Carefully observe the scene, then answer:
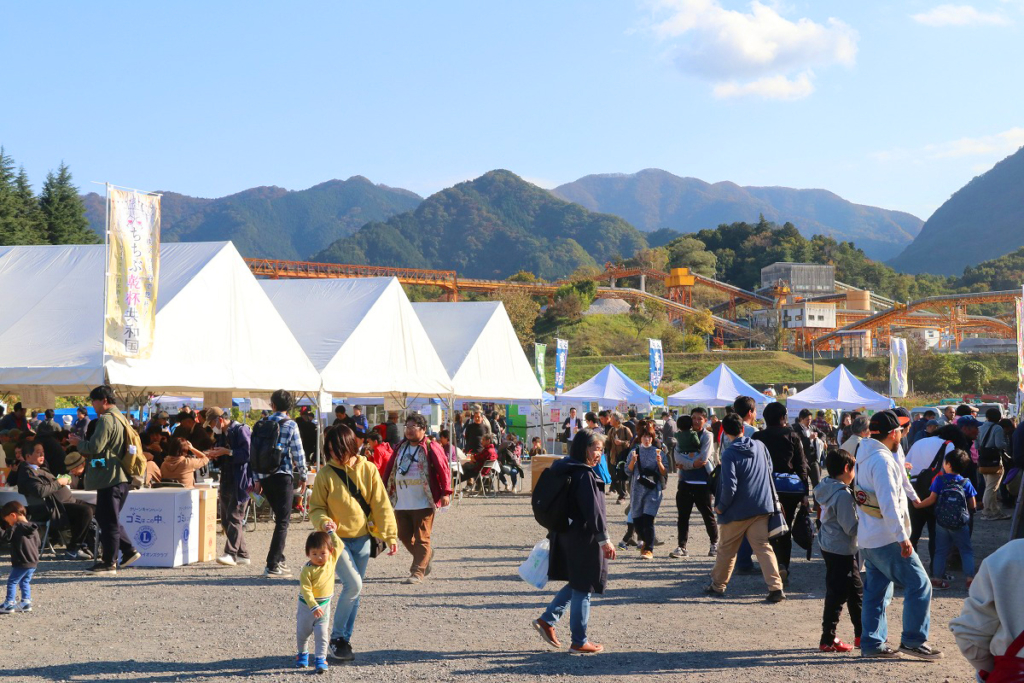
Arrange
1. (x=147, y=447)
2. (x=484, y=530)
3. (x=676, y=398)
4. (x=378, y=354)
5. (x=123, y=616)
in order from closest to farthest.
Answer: (x=123, y=616) → (x=147, y=447) → (x=484, y=530) → (x=378, y=354) → (x=676, y=398)

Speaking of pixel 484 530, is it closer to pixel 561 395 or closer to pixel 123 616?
pixel 123 616

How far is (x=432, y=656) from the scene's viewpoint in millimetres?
5898

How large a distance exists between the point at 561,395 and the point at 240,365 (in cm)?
1524

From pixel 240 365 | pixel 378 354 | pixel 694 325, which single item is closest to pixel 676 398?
pixel 378 354

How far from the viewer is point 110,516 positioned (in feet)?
28.8

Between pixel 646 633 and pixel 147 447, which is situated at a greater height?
pixel 147 447

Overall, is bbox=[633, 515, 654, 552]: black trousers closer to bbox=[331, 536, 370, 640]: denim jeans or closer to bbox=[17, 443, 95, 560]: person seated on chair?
bbox=[331, 536, 370, 640]: denim jeans

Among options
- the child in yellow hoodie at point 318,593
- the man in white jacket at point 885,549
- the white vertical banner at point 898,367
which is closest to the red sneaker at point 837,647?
the man in white jacket at point 885,549

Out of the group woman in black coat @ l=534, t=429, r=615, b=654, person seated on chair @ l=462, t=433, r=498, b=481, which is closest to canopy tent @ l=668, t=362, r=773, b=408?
person seated on chair @ l=462, t=433, r=498, b=481

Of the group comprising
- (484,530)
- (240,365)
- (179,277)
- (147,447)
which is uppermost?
(179,277)

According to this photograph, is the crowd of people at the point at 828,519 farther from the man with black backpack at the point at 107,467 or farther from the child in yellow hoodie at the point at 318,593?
the man with black backpack at the point at 107,467

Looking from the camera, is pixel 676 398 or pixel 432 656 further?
pixel 676 398

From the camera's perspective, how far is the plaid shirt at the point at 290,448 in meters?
8.91

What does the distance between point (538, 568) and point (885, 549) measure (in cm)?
203
